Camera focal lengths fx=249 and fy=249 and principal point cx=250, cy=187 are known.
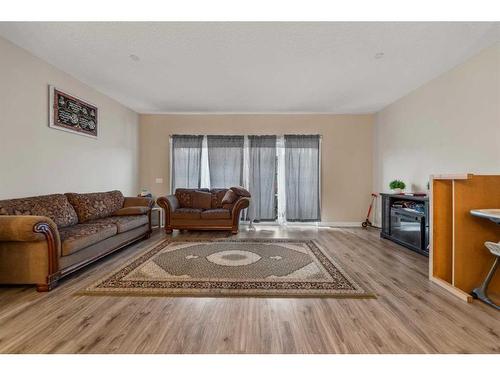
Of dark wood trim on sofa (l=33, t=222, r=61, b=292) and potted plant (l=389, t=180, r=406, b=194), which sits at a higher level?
potted plant (l=389, t=180, r=406, b=194)

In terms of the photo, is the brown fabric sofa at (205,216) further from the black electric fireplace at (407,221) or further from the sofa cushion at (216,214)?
the black electric fireplace at (407,221)

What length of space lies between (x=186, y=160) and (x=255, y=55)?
11.0 ft

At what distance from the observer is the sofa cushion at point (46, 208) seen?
2.67 m

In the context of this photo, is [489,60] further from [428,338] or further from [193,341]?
[193,341]

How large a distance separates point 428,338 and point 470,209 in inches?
55.5

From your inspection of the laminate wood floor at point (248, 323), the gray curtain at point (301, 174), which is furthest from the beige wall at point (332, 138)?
the laminate wood floor at point (248, 323)

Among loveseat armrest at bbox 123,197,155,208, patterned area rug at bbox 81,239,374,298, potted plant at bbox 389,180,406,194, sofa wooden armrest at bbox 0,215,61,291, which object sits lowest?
patterned area rug at bbox 81,239,374,298

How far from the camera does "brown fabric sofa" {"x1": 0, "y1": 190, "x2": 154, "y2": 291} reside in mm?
2346

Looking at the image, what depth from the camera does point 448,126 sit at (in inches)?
142

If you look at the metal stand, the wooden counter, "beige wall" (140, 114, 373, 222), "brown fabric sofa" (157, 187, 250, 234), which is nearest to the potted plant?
"beige wall" (140, 114, 373, 222)

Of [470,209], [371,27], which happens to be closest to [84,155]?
[371,27]

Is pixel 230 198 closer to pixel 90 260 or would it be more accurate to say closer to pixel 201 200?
pixel 201 200

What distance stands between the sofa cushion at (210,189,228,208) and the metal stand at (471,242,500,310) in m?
4.17

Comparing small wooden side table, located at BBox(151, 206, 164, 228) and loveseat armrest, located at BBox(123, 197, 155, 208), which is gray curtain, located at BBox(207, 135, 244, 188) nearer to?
small wooden side table, located at BBox(151, 206, 164, 228)
